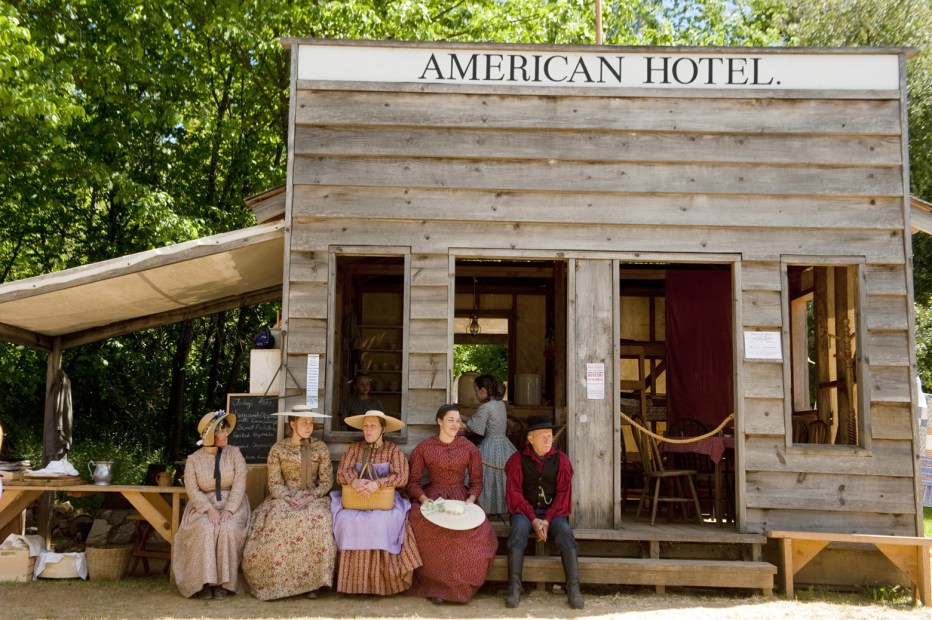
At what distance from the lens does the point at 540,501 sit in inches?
250

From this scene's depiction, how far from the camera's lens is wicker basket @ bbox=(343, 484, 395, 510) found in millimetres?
6137

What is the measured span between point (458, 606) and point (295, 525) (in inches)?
48.2

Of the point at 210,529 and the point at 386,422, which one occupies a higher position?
the point at 386,422

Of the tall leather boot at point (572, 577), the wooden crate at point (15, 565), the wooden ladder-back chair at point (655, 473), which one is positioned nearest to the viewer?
the tall leather boot at point (572, 577)

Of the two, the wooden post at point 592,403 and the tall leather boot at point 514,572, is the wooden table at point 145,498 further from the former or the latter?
the wooden post at point 592,403

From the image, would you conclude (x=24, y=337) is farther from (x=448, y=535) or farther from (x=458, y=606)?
(x=458, y=606)

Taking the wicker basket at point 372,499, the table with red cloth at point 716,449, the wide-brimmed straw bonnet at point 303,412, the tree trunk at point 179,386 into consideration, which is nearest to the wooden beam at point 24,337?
the wide-brimmed straw bonnet at point 303,412

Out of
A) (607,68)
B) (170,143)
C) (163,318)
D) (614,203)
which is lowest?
(163,318)

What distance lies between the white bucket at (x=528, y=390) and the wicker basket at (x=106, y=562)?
14.4ft

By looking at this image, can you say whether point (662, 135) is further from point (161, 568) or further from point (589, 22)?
point (589, 22)

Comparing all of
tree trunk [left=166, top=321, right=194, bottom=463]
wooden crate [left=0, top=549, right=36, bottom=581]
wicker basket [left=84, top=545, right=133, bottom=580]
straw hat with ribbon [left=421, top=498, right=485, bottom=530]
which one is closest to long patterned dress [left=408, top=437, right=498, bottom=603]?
straw hat with ribbon [left=421, top=498, right=485, bottom=530]

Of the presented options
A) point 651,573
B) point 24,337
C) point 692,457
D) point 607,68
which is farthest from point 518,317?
point 24,337

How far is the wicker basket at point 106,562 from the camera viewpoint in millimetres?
6934

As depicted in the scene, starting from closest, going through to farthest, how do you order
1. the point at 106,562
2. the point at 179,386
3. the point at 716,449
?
1. the point at 106,562
2. the point at 716,449
3. the point at 179,386
